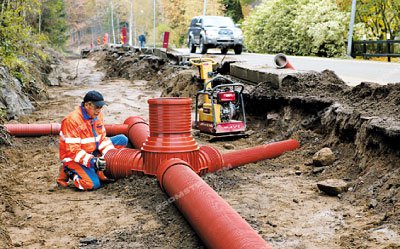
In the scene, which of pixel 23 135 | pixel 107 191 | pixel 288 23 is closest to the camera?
pixel 107 191

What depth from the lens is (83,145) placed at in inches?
267

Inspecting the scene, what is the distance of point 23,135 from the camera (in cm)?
931

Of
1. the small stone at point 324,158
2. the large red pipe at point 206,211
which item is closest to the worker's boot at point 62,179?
the large red pipe at point 206,211

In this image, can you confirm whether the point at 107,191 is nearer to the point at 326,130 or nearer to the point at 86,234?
the point at 86,234

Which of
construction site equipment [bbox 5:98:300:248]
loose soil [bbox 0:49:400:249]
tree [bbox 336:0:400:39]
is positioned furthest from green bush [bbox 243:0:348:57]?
construction site equipment [bbox 5:98:300:248]

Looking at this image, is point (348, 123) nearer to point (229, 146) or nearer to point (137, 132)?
point (229, 146)

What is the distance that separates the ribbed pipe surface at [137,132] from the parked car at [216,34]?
15869 mm

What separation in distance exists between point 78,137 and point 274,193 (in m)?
2.68

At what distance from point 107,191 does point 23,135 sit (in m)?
3.47

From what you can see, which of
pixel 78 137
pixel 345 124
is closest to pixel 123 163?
pixel 78 137

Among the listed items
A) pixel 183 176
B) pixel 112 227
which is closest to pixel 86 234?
pixel 112 227

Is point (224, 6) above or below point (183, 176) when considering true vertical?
above

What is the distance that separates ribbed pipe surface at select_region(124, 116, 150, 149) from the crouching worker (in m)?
1.05

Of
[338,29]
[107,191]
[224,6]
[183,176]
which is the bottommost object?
[107,191]
